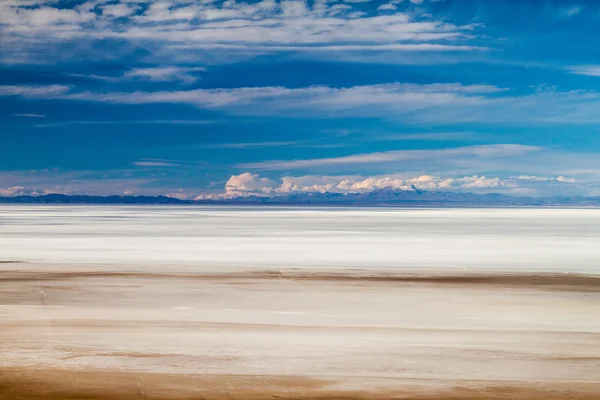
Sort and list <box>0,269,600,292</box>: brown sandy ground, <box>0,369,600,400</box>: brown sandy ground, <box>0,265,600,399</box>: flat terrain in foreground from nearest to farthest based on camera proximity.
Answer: <box>0,369,600,400</box>: brown sandy ground → <box>0,265,600,399</box>: flat terrain in foreground → <box>0,269,600,292</box>: brown sandy ground

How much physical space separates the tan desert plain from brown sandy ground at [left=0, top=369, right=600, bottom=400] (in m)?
0.02

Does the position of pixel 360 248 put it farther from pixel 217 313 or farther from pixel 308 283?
pixel 217 313

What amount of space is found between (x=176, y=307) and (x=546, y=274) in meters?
12.1

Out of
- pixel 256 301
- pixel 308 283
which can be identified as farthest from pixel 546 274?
pixel 256 301

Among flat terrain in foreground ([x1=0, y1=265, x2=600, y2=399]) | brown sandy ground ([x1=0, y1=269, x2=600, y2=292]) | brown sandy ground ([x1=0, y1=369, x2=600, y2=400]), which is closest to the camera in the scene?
brown sandy ground ([x1=0, y1=369, x2=600, y2=400])

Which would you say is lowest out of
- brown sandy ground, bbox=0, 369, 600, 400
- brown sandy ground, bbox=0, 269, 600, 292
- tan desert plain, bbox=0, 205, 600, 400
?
brown sandy ground, bbox=0, 269, 600, 292

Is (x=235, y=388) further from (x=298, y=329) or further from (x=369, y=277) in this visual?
(x=369, y=277)

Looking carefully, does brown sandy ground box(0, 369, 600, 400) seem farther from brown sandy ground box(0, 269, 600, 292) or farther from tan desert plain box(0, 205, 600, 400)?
brown sandy ground box(0, 269, 600, 292)

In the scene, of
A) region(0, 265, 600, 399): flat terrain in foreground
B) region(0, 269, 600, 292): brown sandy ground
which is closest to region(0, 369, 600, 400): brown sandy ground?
region(0, 265, 600, 399): flat terrain in foreground

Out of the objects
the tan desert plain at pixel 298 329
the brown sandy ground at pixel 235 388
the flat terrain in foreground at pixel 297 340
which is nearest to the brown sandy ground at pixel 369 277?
the tan desert plain at pixel 298 329

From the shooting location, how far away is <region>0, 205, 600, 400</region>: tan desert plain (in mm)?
9688

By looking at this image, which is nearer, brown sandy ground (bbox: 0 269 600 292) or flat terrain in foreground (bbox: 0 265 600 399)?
flat terrain in foreground (bbox: 0 265 600 399)

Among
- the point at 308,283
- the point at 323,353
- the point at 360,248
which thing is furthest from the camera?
the point at 360,248

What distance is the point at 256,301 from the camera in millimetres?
17391
